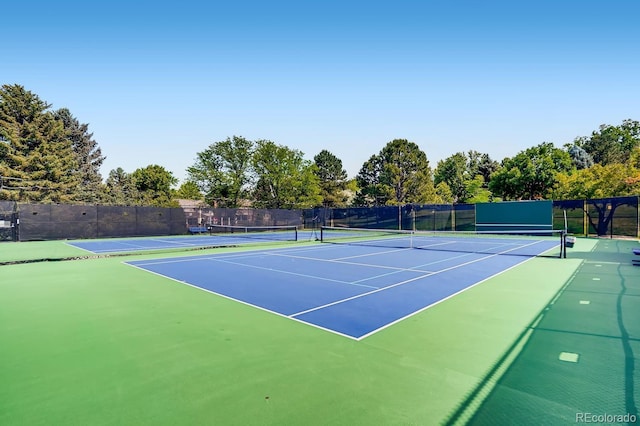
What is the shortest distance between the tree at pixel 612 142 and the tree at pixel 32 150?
6256 centimetres

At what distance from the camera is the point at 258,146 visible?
3872 cm

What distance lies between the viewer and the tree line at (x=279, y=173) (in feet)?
100

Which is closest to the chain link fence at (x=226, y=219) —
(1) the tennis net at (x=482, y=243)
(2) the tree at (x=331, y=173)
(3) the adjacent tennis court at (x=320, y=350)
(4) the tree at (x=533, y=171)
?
(1) the tennis net at (x=482, y=243)

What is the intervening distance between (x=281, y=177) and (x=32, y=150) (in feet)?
74.8

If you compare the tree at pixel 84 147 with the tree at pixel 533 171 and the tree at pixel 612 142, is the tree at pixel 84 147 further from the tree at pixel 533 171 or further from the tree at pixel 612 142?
the tree at pixel 612 142

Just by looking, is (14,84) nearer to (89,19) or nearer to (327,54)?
(89,19)

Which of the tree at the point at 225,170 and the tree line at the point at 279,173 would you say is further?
the tree at the point at 225,170

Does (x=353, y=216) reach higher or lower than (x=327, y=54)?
lower

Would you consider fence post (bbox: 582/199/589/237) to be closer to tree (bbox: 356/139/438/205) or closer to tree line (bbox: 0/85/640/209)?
tree line (bbox: 0/85/640/209)

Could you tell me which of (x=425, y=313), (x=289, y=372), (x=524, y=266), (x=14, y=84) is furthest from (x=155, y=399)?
(x=14, y=84)

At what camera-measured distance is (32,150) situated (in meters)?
32.4

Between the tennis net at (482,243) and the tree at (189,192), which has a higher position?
the tree at (189,192)

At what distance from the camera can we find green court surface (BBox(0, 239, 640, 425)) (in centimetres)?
247

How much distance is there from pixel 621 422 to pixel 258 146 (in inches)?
1511
